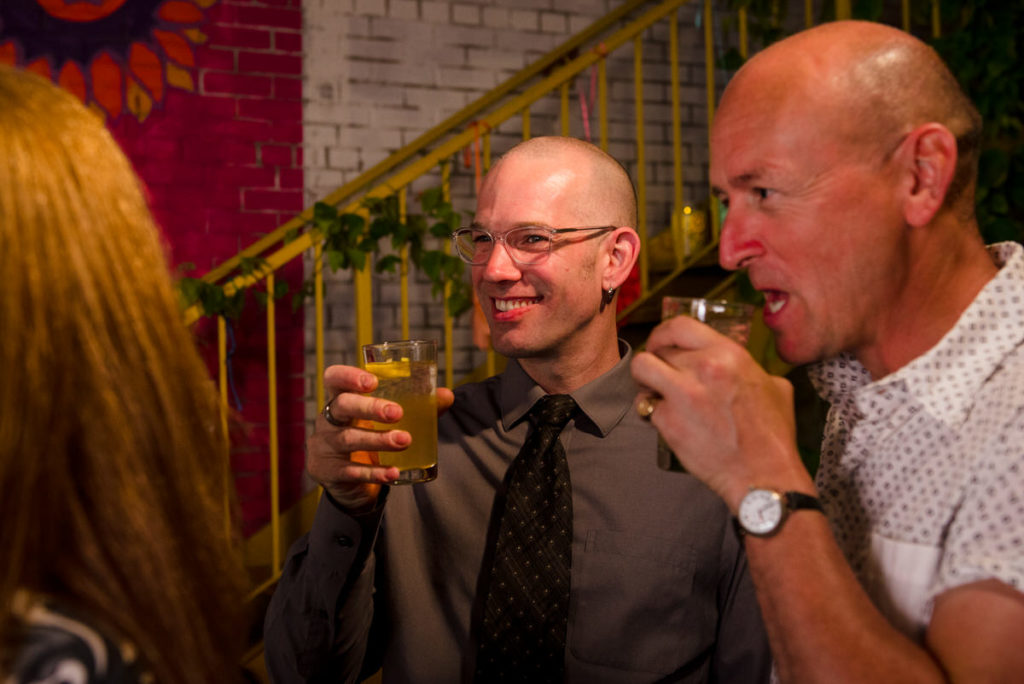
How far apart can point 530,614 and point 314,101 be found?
2991 mm

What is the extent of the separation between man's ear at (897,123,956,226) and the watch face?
0.38 m

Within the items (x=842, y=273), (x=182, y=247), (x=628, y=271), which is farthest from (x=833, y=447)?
(x=182, y=247)

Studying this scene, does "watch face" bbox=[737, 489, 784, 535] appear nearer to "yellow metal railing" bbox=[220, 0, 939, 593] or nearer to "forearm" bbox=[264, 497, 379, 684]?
"forearm" bbox=[264, 497, 379, 684]

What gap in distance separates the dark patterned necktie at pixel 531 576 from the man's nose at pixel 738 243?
532 millimetres

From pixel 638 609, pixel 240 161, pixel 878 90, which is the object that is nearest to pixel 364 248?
pixel 240 161

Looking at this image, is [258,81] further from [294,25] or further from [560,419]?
[560,419]

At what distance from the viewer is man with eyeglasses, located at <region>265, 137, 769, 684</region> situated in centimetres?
133

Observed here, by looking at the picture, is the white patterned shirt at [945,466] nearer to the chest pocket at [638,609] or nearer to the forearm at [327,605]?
the chest pocket at [638,609]

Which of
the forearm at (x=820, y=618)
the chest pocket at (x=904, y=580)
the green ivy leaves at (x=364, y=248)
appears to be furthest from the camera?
the green ivy leaves at (x=364, y=248)

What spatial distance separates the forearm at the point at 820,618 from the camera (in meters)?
0.76

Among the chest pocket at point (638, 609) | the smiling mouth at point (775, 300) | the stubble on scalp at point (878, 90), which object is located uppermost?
the stubble on scalp at point (878, 90)

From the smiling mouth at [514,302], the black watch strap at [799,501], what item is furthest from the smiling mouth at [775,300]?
the smiling mouth at [514,302]

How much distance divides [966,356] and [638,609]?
68 cm

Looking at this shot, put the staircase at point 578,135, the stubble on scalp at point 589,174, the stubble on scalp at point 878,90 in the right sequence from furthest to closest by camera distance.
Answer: the staircase at point 578,135 < the stubble on scalp at point 589,174 < the stubble on scalp at point 878,90
